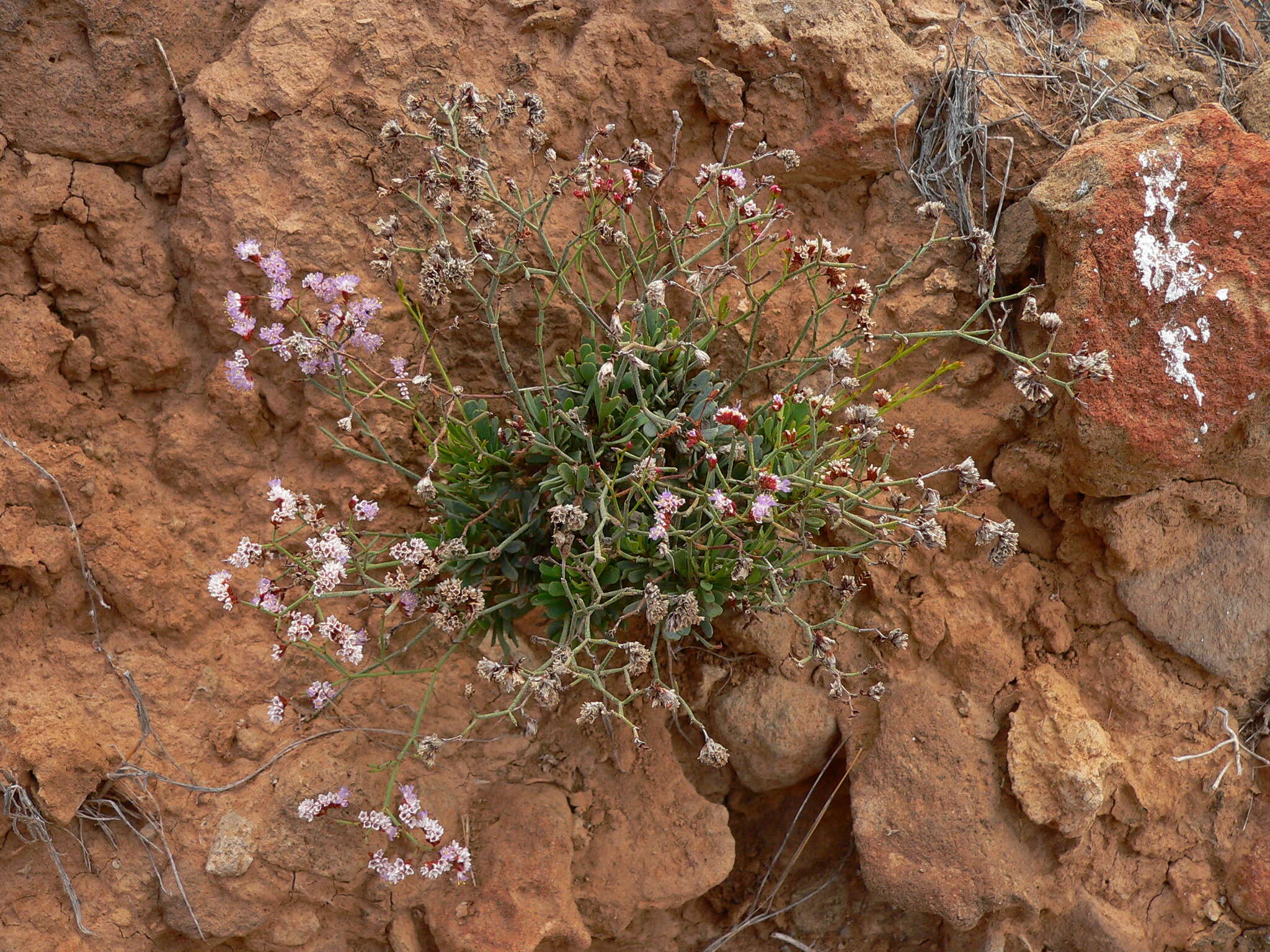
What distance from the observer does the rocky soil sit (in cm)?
263

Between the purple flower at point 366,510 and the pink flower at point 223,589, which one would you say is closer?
the pink flower at point 223,589

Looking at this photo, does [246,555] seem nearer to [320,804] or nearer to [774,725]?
[320,804]

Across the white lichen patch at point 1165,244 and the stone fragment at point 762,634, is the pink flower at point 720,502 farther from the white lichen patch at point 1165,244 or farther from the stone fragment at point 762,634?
the white lichen patch at point 1165,244

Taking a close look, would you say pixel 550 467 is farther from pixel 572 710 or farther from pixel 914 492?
pixel 914 492

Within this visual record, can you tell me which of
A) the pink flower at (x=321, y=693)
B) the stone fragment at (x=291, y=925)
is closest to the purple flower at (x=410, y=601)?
the pink flower at (x=321, y=693)

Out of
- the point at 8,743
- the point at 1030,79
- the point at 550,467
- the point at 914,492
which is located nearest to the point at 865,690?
the point at 914,492

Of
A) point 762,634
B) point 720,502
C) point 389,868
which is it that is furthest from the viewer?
point 762,634

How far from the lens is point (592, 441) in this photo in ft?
8.13

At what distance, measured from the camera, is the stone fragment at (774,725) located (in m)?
2.85

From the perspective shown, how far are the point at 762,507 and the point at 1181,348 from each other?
134cm

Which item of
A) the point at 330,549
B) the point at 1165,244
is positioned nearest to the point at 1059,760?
the point at 1165,244

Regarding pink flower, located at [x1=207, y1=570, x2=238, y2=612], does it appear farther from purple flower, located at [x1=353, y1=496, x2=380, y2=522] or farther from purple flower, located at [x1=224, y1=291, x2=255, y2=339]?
purple flower, located at [x1=224, y1=291, x2=255, y2=339]

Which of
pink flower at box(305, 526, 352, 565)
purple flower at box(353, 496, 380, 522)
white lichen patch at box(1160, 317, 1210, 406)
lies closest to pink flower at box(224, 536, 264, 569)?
pink flower at box(305, 526, 352, 565)

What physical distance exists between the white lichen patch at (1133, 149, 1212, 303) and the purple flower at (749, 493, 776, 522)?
1.29 m
